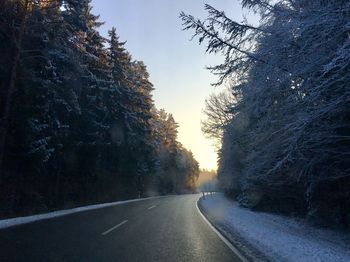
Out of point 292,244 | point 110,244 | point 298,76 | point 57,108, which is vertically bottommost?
point 292,244

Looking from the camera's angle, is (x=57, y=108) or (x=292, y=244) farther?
(x=57, y=108)

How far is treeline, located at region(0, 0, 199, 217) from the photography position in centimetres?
2275

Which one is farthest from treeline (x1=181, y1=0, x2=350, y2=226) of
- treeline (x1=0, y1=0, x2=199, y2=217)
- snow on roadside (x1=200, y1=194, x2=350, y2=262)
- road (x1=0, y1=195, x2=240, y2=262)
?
treeline (x1=0, y1=0, x2=199, y2=217)

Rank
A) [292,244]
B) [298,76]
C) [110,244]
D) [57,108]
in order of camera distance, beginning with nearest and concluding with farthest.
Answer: [298,76] → [110,244] → [292,244] → [57,108]

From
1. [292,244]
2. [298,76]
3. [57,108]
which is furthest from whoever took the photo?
[57,108]

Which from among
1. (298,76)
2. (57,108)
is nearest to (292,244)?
(298,76)

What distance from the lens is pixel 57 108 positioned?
26203mm

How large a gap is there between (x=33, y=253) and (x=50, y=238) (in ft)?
8.15

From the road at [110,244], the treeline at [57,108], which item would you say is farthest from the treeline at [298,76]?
the treeline at [57,108]

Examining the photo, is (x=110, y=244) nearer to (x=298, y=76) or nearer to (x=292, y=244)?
(x=292, y=244)

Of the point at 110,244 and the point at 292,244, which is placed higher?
the point at 110,244

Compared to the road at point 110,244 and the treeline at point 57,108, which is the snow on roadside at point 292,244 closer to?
the road at point 110,244

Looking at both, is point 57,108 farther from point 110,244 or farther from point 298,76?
point 298,76

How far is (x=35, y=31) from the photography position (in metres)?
23.8
